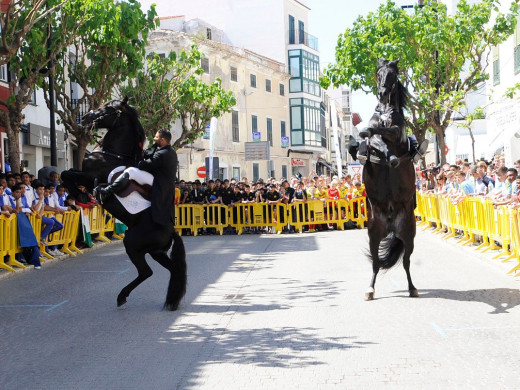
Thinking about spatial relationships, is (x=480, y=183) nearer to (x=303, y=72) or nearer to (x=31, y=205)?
(x=31, y=205)

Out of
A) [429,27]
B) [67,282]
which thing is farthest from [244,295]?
[429,27]

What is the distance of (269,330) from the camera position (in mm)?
8031

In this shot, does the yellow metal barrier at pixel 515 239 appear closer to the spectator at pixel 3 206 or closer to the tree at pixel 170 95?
the spectator at pixel 3 206

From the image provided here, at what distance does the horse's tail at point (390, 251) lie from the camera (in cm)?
1021

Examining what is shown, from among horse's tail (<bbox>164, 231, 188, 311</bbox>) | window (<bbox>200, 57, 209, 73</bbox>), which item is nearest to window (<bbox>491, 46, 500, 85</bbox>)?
window (<bbox>200, 57, 209, 73</bbox>)

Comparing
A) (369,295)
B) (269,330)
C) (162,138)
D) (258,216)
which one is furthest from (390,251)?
(258,216)

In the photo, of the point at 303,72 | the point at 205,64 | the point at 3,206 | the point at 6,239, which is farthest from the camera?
the point at 303,72

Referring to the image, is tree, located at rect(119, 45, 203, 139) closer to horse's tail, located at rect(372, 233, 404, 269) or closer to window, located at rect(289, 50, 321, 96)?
horse's tail, located at rect(372, 233, 404, 269)

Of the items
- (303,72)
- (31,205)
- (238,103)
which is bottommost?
(31,205)

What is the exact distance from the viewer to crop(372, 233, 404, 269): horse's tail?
33.5 feet

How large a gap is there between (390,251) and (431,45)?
1897 cm

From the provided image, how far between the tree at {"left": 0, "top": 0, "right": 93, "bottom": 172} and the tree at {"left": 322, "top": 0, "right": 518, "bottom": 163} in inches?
457

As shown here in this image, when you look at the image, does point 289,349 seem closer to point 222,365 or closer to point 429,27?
point 222,365

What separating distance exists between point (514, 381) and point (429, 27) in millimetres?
23460
